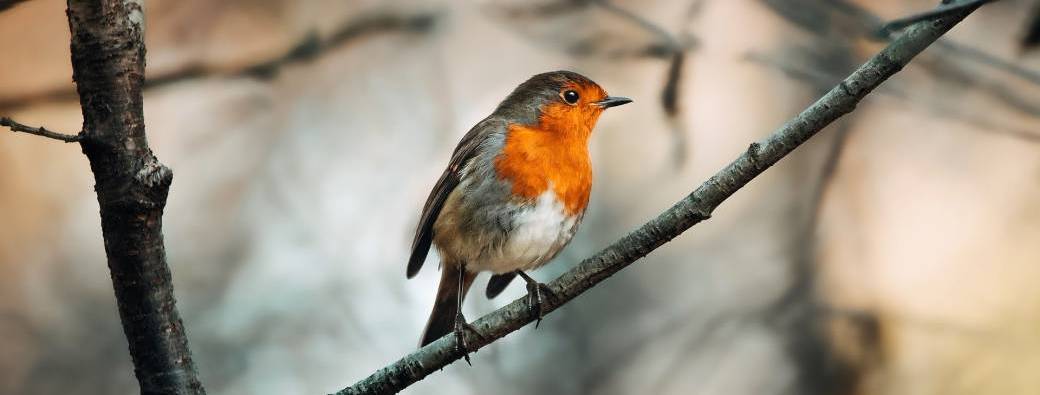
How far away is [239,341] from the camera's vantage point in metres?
4.29

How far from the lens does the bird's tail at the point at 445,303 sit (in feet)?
10.1

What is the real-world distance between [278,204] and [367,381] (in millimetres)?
2424

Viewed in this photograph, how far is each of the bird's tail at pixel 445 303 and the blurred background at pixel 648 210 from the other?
101cm

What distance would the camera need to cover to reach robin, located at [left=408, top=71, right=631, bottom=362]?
281 cm

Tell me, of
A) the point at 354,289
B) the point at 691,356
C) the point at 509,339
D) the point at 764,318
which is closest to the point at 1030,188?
the point at 764,318

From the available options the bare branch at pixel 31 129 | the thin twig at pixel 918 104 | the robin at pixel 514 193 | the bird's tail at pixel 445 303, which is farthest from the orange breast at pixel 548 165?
the thin twig at pixel 918 104

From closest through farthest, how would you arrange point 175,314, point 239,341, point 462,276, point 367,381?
point 175,314
point 367,381
point 462,276
point 239,341

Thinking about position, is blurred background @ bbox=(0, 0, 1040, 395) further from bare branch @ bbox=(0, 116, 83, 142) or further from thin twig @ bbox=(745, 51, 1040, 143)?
bare branch @ bbox=(0, 116, 83, 142)

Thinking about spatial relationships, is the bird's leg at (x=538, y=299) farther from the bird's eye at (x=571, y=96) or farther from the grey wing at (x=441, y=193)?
the bird's eye at (x=571, y=96)

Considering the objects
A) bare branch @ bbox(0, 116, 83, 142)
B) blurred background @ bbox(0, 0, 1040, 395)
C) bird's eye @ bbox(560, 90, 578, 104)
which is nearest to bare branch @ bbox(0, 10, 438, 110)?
blurred background @ bbox(0, 0, 1040, 395)

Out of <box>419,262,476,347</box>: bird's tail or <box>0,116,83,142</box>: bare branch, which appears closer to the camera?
<box>0,116,83,142</box>: bare branch

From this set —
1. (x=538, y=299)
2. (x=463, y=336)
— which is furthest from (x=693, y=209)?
(x=463, y=336)

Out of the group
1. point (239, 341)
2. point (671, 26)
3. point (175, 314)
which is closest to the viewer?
point (175, 314)

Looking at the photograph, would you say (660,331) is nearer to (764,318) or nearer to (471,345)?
(764,318)
